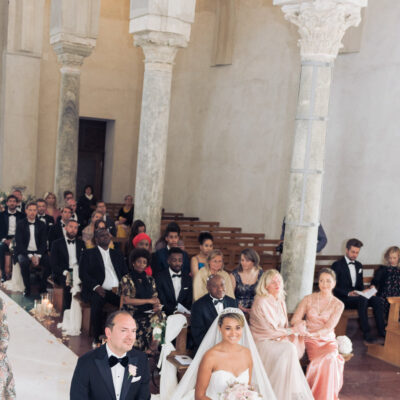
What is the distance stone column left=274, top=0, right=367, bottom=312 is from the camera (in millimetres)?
6293

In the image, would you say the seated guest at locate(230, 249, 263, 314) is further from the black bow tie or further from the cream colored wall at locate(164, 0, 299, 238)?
the cream colored wall at locate(164, 0, 299, 238)

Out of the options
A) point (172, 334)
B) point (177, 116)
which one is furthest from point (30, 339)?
point (177, 116)

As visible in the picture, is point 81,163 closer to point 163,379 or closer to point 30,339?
point 30,339

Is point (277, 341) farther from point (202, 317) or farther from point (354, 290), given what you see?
point (354, 290)

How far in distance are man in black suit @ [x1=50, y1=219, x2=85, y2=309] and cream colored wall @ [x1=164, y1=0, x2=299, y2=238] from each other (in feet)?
19.4

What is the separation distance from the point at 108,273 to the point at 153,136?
2880 mm

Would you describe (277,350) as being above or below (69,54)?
below

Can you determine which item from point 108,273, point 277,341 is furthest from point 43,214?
point 277,341

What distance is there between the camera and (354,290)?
8172 millimetres

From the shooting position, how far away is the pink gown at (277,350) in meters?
5.34

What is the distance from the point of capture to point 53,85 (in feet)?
54.1

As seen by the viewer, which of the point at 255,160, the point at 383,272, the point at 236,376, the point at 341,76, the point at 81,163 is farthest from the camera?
the point at 81,163

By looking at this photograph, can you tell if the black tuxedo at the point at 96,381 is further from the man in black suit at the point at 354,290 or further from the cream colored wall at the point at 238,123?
the cream colored wall at the point at 238,123

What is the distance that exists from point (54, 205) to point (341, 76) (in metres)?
6.33
